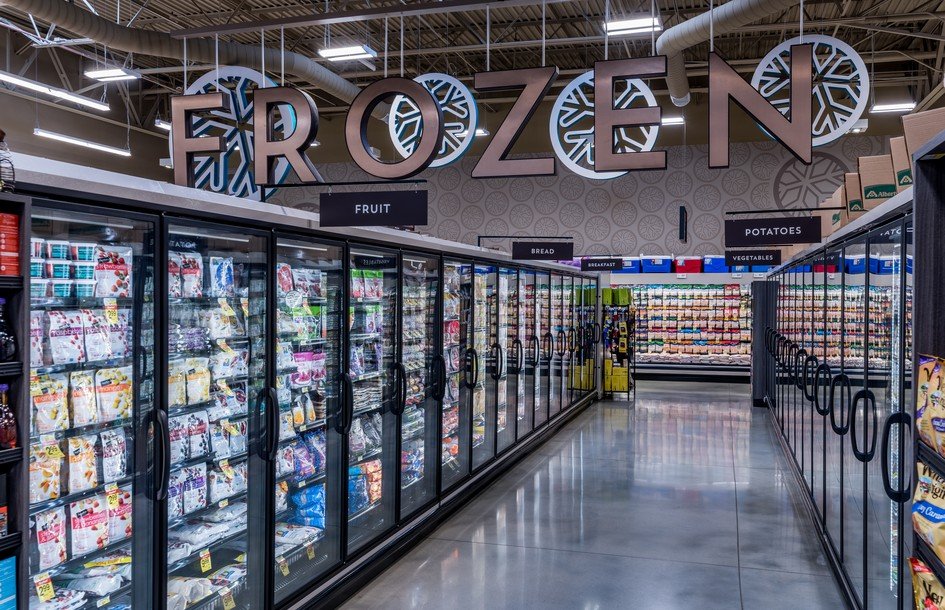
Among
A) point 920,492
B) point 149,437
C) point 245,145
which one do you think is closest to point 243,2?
point 245,145

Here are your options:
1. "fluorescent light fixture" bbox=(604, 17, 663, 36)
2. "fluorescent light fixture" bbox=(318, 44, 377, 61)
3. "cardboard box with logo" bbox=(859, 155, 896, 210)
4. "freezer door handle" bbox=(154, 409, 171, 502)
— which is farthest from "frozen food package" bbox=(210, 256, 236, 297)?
"fluorescent light fixture" bbox=(318, 44, 377, 61)

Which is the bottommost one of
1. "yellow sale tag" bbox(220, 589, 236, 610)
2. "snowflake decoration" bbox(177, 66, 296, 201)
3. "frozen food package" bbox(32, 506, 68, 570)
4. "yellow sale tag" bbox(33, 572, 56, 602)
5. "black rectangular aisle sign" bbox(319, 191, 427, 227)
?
"yellow sale tag" bbox(220, 589, 236, 610)

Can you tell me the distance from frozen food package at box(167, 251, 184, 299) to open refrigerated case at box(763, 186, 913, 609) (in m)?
→ 2.72

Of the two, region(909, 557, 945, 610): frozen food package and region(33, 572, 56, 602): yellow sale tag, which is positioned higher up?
region(909, 557, 945, 610): frozen food package

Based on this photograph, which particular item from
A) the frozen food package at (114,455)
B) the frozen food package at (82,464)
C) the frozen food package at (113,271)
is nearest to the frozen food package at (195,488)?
the frozen food package at (114,455)

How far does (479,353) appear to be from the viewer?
6.84 m

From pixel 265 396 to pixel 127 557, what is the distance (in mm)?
875

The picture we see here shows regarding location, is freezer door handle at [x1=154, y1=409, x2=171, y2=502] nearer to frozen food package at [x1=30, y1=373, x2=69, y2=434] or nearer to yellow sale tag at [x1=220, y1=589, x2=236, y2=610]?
frozen food package at [x1=30, y1=373, x2=69, y2=434]

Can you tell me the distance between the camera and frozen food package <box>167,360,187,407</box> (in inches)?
123

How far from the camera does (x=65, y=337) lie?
103 inches

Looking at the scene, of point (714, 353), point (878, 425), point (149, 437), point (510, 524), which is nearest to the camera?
point (149, 437)

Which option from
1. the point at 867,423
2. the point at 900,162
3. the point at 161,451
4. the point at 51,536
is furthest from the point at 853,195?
the point at 51,536

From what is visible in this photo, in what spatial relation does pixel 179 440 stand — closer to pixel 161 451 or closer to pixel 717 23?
pixel 161 451

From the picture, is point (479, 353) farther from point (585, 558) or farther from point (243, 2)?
point (243, 2)
